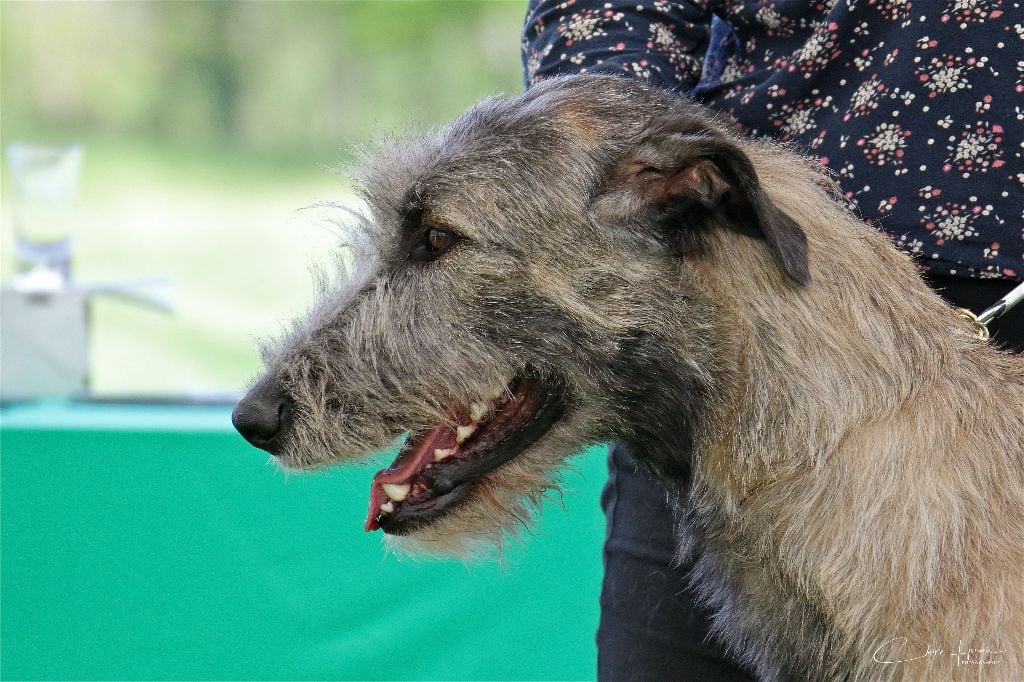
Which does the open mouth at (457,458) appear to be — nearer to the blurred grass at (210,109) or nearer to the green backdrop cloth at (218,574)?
the green backdrop cloth at (218,574)

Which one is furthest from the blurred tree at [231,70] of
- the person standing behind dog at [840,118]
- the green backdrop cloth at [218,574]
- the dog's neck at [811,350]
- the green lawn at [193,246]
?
the dog's neck at [811,350]

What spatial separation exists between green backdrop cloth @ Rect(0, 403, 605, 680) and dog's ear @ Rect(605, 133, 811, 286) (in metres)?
1.69

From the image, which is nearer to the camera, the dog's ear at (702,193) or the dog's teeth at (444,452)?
the dog's ear at (702,193)

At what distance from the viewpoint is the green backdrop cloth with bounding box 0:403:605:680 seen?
10.9 feet

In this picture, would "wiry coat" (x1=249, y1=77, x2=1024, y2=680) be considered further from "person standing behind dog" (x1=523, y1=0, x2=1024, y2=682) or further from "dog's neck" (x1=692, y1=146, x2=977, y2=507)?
"person standing behind dog" (x1=523, y1=0, x2=1024, y2=682)

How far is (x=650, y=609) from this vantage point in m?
2.06

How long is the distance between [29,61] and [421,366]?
3556 mm

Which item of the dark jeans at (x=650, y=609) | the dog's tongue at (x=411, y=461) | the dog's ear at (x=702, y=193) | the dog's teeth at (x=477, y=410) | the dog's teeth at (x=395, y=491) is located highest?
→ the dog's ear at (x=702, y=193)

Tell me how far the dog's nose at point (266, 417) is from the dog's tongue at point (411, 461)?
195 mm

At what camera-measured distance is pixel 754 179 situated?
163cm

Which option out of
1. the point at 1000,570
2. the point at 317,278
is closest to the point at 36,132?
the point at 317,278

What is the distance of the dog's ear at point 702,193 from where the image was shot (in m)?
1.63

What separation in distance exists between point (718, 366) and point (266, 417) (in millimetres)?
806

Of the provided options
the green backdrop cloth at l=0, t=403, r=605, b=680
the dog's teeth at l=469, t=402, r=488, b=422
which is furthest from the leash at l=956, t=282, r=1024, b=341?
the green backdrop cloth at l=0, t=403, r=605, b=680
